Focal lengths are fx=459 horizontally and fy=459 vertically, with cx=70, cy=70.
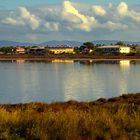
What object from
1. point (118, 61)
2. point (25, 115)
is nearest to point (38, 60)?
point (118, 61)

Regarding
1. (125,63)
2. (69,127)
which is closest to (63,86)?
(69,127)

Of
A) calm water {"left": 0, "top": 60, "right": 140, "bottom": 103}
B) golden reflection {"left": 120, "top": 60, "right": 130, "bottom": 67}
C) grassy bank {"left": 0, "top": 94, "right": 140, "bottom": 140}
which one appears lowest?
golden reflection {"left": 120, "top": 60, "right": 130, "bottom": 67}

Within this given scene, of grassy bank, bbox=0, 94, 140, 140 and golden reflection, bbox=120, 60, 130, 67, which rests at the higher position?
grassy bank, bbox=0, 94, 140, 140

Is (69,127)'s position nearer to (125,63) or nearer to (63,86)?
(63,86)

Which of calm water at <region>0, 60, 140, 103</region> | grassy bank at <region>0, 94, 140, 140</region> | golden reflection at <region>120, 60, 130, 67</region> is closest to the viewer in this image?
grassy bank at <region>0, 94, 140, 140</region>

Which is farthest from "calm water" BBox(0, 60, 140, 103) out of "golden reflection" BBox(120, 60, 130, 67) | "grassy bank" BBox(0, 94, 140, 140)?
"golden reflection" BBox(120, 60, 130, 67)

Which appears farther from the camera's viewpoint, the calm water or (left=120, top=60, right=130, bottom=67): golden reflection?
(left=120, top=60, right=130, bottom=67): golden reflection

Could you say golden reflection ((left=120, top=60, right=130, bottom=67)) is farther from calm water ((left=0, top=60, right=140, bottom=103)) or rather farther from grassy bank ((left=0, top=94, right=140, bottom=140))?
grassy bank ((left=0, top=94, right=140, bottom=140))

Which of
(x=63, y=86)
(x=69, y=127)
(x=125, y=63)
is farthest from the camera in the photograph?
(x=125, y=63)

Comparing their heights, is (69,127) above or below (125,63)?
above

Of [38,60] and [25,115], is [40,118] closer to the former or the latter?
[25,115]

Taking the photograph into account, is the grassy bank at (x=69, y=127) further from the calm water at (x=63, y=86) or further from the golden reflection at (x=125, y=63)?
the golden reflection at (x=125, y=63)

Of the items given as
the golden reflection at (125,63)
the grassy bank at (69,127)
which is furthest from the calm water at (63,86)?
the golden reflection at (125,63)

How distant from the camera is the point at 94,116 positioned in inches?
384
